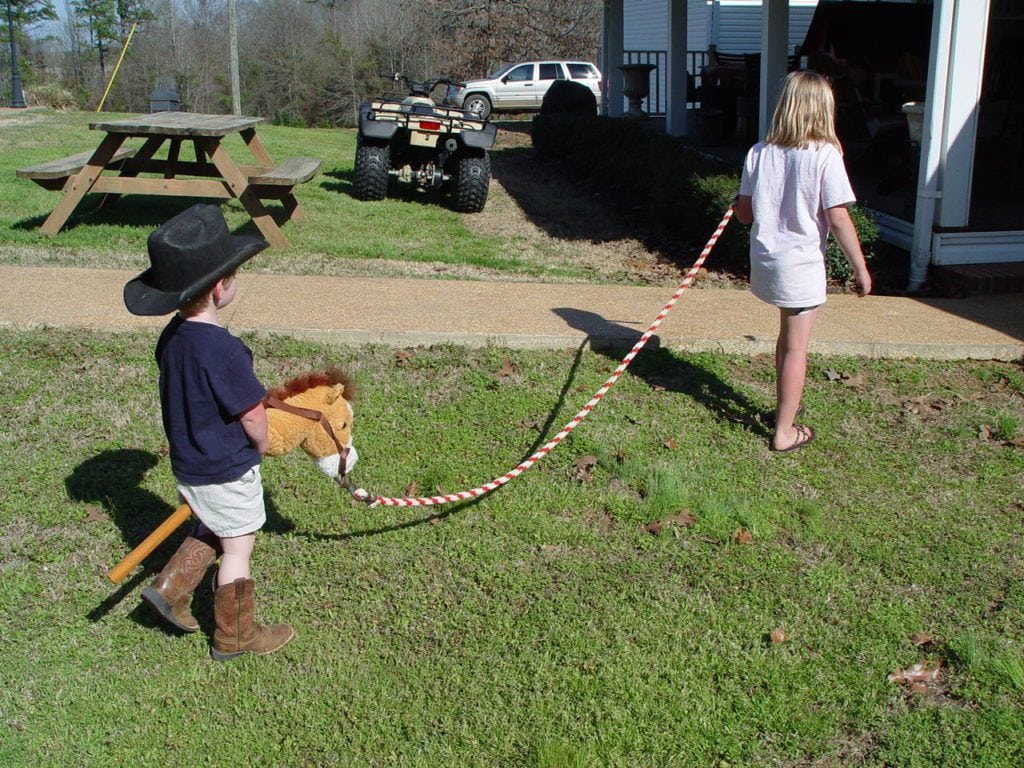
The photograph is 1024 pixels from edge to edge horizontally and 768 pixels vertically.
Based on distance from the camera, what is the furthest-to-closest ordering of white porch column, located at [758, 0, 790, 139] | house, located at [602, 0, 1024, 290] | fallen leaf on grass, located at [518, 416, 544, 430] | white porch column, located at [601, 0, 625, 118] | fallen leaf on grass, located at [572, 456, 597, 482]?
white porch column, located at [601, 0, 625, 118], white porch column, located at [758, 0, 790, 139], house, located at [602, 0, 1024, 290], fallen leaf on grass, located at [518, 416, 544, 430], fallen leaf on grass, located at [572, 456, 597, 482]

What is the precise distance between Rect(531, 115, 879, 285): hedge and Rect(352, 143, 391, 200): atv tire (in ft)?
9.53

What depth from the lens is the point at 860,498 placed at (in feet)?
15.1

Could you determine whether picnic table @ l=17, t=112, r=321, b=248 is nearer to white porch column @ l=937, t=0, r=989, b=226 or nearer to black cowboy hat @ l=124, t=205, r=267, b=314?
white porch column @ l=937, t=0, r=989, b=226

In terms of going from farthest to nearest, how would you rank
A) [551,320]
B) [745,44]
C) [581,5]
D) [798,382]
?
[581,5] → [745,44] → [551,320] → [798,382]

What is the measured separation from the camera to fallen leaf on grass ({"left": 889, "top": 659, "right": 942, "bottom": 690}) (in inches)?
134

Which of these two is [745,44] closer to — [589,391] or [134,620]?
[589,391]

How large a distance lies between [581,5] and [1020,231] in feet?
98.9

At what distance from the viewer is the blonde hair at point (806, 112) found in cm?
448

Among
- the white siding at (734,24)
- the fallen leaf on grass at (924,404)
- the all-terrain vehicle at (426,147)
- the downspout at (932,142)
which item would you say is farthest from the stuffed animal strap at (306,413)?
the white siding at (734,24)

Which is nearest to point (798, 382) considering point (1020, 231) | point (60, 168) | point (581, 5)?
point (1020, 231)

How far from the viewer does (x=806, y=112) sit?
14.7 feet

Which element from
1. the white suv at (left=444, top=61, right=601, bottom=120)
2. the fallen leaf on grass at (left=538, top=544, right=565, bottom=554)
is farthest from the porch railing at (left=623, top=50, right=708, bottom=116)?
the fallen leaf on grass at (left=538, top=544, right=565, bottom=554)

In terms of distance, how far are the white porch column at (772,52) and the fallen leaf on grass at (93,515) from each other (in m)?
7.76

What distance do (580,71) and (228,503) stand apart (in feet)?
86.6
